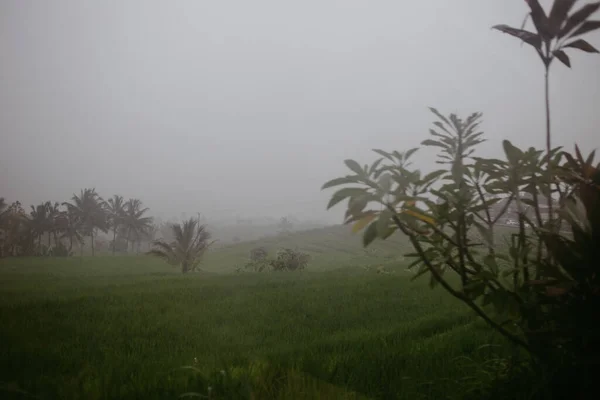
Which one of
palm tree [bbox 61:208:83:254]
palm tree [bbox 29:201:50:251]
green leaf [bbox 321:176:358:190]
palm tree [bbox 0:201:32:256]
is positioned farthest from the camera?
palm tree [bbox 61:208:83:254]

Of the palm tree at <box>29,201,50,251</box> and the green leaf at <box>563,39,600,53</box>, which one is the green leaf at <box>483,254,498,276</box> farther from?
the palm tree at <box>29,201,50,251</box>

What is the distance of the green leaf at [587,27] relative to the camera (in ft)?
3.98

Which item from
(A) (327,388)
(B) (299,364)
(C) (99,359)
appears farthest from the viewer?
(C) (99,359)

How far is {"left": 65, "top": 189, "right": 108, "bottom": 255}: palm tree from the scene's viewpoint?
31.5m

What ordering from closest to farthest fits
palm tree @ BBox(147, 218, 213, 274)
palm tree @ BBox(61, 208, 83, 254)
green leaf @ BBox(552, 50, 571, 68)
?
green leaf @ BBox(552, 50, 571, 68) < palm tree @ BBox(147, 218, 213, 274) < palm tree @ BBox(61, 208, 83, 254)

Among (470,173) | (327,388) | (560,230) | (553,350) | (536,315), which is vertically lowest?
(327,388)

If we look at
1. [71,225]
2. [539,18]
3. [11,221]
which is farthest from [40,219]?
[539,18]

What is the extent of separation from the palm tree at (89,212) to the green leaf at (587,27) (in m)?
36.1

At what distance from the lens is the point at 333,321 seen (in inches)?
150

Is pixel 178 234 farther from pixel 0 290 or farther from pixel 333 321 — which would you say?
pixel 333 321

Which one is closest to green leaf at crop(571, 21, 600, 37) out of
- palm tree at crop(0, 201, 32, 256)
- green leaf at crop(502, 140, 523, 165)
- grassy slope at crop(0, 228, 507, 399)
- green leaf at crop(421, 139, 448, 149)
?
green leaf at crop(502, 140, 523, 165)

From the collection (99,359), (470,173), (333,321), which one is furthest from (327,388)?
(333,321)

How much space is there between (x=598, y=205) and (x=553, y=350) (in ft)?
2.21

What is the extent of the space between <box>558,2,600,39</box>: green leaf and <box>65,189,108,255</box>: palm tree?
36112mm
